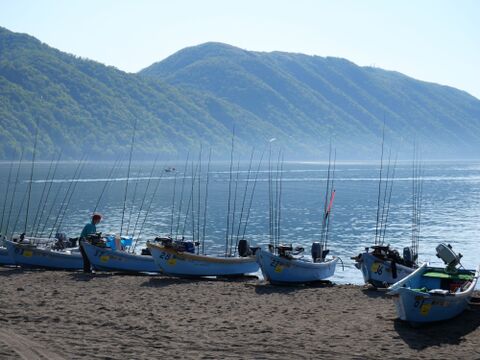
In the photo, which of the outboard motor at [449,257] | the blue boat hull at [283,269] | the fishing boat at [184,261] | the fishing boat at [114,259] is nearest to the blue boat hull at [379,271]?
the blue boat hull at [283,269]

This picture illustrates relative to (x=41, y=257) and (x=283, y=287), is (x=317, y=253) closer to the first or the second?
(x=283, y=287)

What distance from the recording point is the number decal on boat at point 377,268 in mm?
21797

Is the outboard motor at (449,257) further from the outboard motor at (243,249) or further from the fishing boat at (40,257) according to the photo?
the fishing boat at (40,257)

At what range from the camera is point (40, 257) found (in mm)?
25375

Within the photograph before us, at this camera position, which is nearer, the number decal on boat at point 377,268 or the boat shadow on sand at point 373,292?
the boat shadow on sand at point 373,292

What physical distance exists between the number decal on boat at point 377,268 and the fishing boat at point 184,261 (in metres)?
5.27

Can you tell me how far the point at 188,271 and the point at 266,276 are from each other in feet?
9.63

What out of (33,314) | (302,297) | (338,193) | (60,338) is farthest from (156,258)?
(338,193)

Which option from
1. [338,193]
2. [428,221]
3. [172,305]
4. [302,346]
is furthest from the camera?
[338,193]

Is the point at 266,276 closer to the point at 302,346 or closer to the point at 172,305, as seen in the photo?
the point at 172,305

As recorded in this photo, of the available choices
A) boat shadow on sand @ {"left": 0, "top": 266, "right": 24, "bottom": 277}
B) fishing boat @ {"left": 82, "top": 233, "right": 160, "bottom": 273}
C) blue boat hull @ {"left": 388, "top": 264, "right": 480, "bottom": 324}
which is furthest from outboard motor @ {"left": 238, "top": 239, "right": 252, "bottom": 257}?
blue boat hull @ {"left": 388, "top": 264, "right": 480, "bottom": 324}

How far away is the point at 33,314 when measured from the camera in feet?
54.6

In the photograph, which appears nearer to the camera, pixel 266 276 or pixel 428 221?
pixel 266 276

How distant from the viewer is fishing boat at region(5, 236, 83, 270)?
82.8 feet
